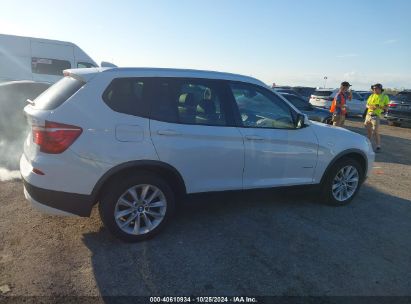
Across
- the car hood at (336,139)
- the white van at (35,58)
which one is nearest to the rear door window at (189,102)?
the car hood at (336,139)

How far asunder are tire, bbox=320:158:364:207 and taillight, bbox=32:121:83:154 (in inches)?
134

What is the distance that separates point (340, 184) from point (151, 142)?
2.99m

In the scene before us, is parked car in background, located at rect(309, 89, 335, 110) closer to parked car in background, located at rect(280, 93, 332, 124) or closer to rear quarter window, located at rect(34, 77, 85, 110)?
parked car in background, located at rect(280, 93, 332, 124)

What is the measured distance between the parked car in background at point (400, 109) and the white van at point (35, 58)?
1394cm

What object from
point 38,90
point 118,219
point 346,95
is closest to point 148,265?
point 118,219

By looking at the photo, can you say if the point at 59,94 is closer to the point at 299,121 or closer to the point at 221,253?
the point at 221,253

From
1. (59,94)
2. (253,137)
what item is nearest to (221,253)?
(253,137)

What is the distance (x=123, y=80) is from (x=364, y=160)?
12.1 ft

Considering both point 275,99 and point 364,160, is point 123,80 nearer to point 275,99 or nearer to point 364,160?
point 275,99

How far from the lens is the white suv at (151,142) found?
11.0 ft

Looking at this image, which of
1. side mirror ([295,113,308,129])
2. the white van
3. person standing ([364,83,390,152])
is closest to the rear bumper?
side mirror ([295,113,308,129])

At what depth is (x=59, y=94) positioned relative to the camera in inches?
141

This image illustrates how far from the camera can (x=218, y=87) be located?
4.17m

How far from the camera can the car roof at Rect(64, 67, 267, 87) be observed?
361 centimetres
